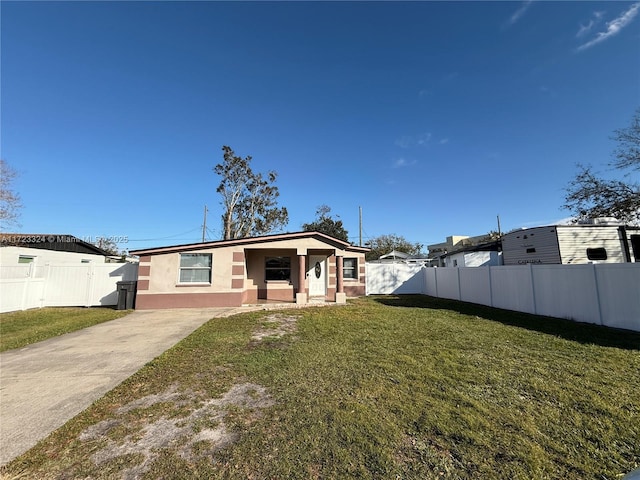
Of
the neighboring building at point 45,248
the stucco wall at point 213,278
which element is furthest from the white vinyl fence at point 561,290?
the neighboring building at point 45,248

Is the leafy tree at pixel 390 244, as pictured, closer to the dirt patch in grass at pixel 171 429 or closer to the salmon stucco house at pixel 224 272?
the salmon stucco house at pixel 224 272

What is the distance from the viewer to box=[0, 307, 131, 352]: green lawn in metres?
6.92

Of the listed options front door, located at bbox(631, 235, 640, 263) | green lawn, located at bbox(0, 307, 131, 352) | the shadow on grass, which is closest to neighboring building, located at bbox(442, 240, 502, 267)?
front door, located at bbox(631, 235, 640, 263)

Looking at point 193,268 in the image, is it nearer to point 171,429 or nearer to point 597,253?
point 171,429

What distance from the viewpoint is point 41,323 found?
8.73 m

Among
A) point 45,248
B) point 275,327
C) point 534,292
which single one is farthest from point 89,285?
point 534,292

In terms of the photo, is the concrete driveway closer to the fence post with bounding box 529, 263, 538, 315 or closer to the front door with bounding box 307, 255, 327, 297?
the front door with bounding box 307, 255, 327, 297

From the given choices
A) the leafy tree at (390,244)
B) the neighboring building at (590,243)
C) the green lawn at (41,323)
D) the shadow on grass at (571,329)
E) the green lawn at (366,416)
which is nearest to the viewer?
the green lawn at (366,416)

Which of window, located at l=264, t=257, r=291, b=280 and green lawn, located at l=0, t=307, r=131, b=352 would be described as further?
window, located at l=264, t=257, r=291, b=280

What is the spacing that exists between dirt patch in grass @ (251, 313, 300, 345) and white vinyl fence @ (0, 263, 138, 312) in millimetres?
7991

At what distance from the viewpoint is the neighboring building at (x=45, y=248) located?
1460 centimetres

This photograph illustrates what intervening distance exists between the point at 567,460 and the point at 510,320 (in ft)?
22.9

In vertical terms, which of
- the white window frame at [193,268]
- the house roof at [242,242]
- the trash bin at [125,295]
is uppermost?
the house roof at [242,242]

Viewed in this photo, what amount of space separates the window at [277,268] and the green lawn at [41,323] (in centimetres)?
616
